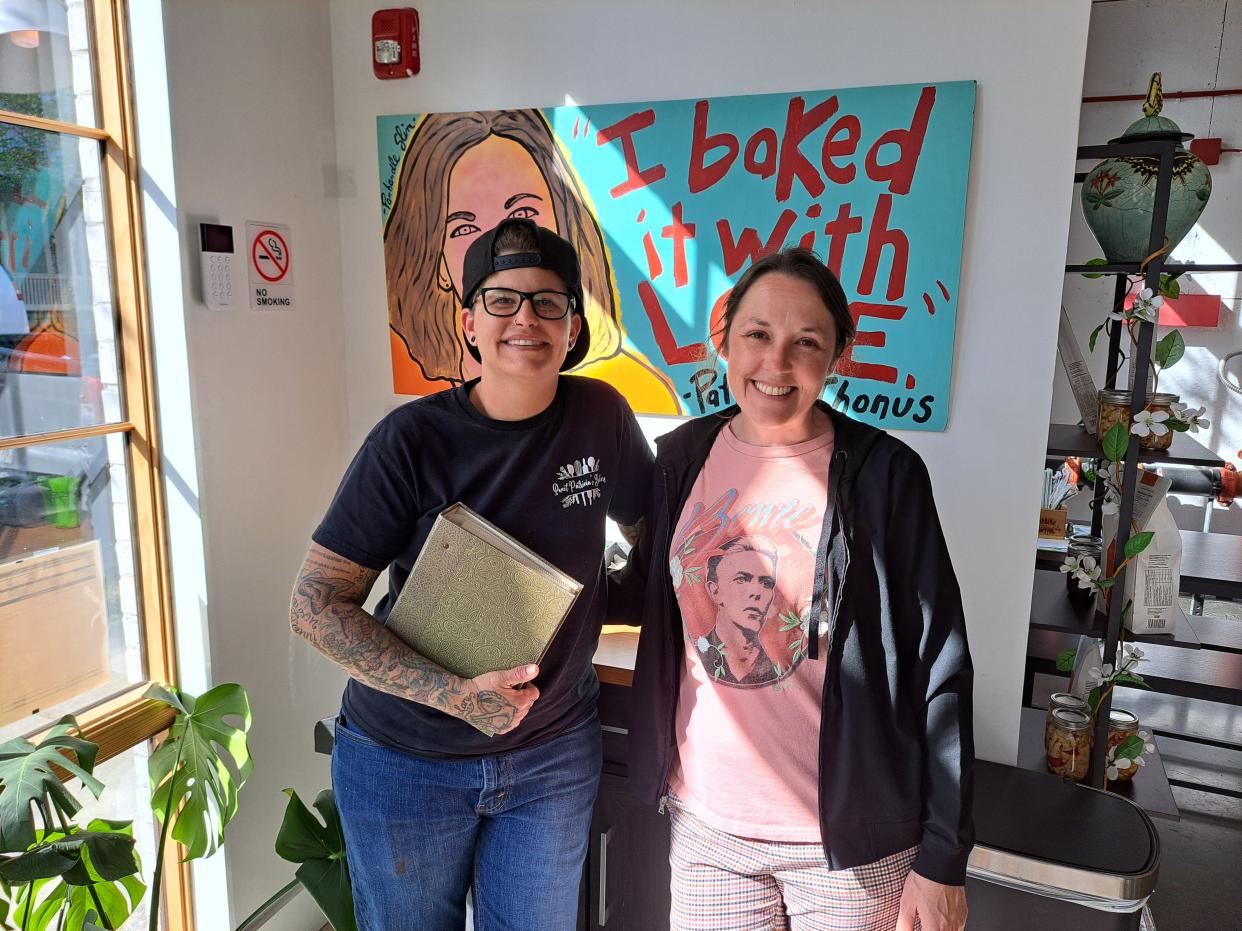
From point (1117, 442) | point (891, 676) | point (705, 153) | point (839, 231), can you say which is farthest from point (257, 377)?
point (1117, 442)

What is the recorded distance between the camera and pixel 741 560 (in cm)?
127

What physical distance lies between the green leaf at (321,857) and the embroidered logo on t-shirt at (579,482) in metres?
1.05

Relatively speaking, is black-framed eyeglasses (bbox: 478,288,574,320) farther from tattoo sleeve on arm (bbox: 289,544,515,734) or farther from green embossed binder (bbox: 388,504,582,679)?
tattoo sleeve on arm (bbox: 289,544,515,734)

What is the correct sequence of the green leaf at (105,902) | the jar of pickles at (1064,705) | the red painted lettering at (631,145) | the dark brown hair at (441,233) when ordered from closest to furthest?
1. the green leaf at (105,902)
2. the jar of pickles at (1064,705)
3. the red painted lettering at (631,145)
4. the dark brown hair at (441,233)

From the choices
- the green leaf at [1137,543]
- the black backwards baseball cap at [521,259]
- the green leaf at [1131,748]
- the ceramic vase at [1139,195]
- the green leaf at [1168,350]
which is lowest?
the green leaf at [1131,748]

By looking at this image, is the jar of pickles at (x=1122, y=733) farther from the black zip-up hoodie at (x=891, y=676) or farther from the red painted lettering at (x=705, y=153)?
the red painted lettering at (x=705, y=153)

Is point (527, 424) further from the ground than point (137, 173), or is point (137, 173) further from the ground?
point (137, 173)

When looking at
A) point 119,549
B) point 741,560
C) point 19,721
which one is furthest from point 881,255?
point 19,721

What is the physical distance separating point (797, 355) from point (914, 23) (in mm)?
1095

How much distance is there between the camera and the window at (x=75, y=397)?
1768mm

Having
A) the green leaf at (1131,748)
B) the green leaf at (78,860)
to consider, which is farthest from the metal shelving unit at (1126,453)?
the green leaf at (78,860)

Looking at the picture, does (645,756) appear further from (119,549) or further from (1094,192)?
(1094,192)

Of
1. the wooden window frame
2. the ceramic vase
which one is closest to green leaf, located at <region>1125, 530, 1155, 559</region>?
the ceramic vase

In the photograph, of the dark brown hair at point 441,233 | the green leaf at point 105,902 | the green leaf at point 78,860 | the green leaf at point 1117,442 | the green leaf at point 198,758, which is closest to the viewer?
the green leaf at point 78,860
